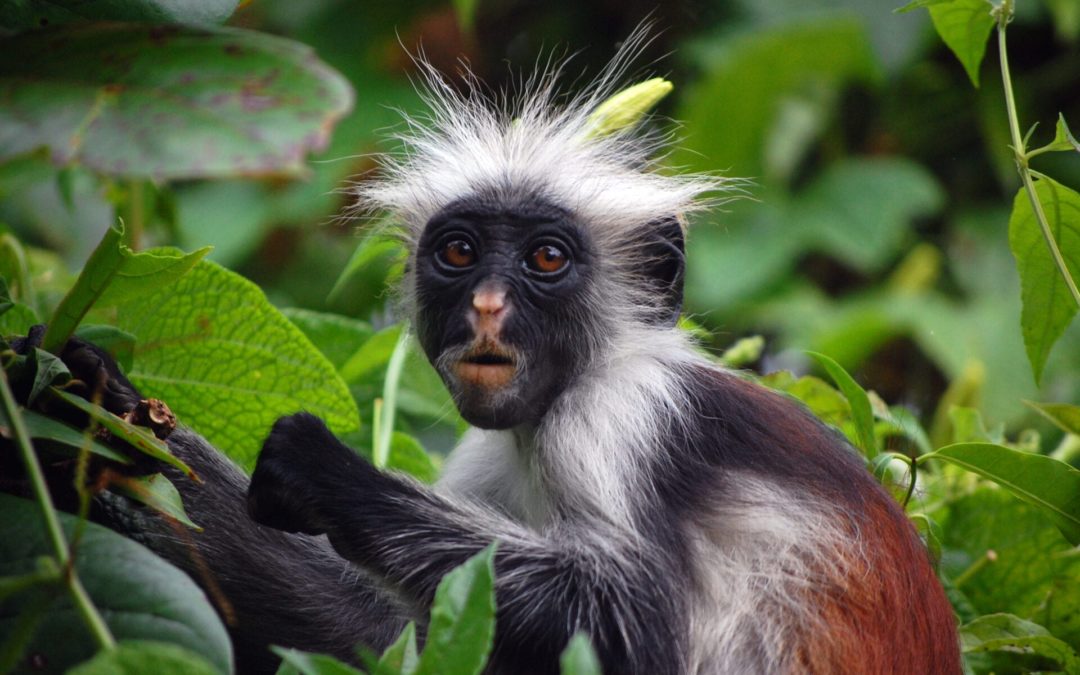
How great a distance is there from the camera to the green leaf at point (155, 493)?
7.75ft

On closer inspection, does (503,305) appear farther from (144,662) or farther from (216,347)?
(144,662)

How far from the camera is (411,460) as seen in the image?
4.31 m

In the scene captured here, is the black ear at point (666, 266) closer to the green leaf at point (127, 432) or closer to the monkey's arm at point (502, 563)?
the monkey's arm at point (502, 563)

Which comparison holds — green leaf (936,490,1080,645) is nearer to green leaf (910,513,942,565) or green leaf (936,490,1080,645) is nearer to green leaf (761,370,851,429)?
green leaf (910,513,942,565)

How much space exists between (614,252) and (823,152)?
29.6ft

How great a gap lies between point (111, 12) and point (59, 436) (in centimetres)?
76

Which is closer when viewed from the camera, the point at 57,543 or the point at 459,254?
the point at 57,543

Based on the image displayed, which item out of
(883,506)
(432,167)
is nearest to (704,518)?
(883,506)

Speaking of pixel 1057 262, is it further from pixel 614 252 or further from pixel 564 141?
pixel 564 141

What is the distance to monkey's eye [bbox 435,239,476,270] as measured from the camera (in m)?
3.95

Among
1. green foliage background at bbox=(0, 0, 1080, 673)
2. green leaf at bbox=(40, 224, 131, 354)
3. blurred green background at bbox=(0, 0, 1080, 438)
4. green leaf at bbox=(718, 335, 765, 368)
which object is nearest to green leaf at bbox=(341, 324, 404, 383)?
green foliage background at bbox=(0, 0, 1080, 673)

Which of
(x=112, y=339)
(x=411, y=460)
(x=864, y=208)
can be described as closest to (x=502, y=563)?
(x=411, y=460)

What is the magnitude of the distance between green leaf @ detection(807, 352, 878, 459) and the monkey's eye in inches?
43.2

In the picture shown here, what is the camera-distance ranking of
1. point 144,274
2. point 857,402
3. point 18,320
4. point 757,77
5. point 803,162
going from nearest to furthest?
point 144,274 < point 18,320 < point 857,402 < point 757,77 < point 803,162
